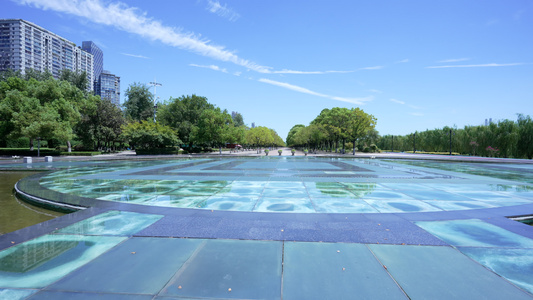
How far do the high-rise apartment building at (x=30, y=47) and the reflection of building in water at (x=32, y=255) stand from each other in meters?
147

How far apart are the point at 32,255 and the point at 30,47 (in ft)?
629

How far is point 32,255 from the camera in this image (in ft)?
13.5

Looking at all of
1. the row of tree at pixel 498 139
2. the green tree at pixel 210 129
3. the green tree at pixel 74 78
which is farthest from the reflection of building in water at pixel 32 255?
the green tree at pixel 74 78

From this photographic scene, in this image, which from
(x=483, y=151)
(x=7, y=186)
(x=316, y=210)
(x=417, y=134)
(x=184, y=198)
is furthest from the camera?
(x=417, y=134)

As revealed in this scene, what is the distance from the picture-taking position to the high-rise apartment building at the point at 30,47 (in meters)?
130

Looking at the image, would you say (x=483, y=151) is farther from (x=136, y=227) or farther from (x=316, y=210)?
(x=136, y=227)

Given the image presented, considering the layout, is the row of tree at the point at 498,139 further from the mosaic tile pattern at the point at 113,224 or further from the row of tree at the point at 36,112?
the row of tree at the point at 36,112

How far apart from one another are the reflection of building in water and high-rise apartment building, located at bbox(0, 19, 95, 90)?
147 m

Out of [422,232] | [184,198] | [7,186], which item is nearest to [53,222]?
[184,198]

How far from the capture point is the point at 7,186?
12453 millimetres

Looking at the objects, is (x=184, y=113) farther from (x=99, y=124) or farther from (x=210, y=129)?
(x=99, y=124)

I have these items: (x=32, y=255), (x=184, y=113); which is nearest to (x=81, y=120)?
(x=184, y=113)

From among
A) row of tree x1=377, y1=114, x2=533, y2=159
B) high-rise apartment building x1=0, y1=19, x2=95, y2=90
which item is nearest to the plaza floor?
row of tree x1=377, y1=114, x2=533, y2=159

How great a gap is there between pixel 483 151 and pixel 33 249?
61.5 metres
